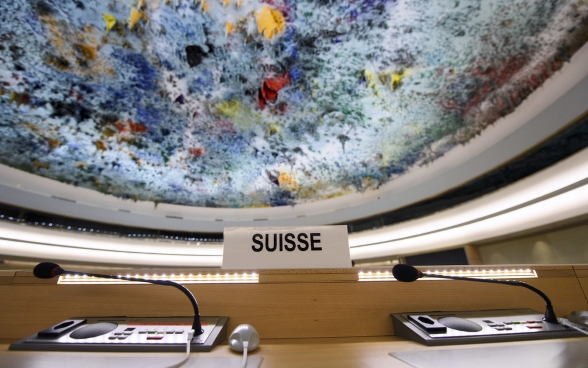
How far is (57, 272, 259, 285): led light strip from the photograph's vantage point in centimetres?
90

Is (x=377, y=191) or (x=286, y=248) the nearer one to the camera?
(x=286, y=248)

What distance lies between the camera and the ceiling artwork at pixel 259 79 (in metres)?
2.41

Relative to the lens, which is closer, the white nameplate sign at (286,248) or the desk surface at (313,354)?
the desk surface at (313,354)

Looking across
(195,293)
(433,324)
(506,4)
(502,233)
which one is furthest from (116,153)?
(502,233)

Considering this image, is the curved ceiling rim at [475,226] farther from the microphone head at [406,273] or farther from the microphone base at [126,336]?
the microphone base at [126,336]

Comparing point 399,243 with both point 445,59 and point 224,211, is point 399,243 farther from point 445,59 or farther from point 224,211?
point 224,211

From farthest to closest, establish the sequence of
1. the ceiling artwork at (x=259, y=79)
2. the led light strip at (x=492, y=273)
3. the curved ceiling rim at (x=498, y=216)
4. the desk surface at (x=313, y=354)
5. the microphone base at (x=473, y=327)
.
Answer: the curved ceiling rim at (x=498, y=216)
the ceiling artwork at (x=259, y=79)
the led light strip at (x=492, y=273)
the microphone base at (x=473, y=327)
the desk surface at (x=313, y=354)

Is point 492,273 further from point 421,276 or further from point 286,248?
point 286,248

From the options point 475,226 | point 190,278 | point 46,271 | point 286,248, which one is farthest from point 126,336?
point 475,226

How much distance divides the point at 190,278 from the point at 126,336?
251mm

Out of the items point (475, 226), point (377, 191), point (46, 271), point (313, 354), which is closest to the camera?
point (313, 354)

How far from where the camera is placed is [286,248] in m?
1.07

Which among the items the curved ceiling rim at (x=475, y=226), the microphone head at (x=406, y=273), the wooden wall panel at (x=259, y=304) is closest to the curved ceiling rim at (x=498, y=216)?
the curved ceiling rim at (x=475, y=226)

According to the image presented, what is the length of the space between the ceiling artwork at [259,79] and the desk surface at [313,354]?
2795 millimetres
